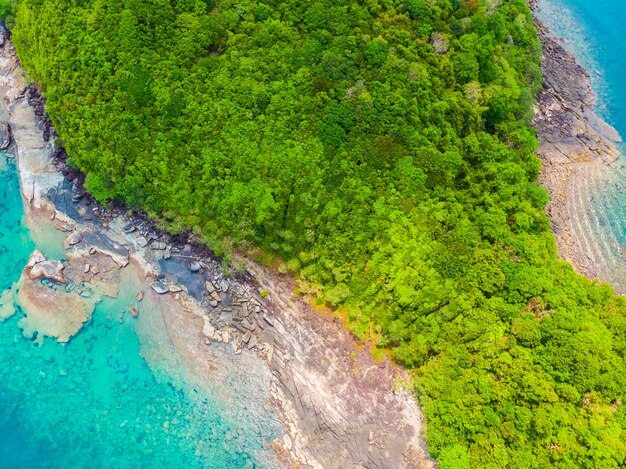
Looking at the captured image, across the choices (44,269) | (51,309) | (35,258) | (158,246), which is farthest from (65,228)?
(158,246)

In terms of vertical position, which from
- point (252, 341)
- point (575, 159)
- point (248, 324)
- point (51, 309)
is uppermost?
point (575, 159)

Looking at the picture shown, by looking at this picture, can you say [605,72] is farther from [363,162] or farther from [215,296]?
[215,296]

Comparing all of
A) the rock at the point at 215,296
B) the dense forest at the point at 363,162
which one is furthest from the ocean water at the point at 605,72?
the rock at the point at 215,296

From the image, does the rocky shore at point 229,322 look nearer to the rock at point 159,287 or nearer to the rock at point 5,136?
the rock at point 159,287

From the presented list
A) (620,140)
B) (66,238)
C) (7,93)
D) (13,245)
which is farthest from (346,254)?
(7,93)

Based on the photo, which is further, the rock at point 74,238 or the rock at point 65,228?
the rock at point 65,228

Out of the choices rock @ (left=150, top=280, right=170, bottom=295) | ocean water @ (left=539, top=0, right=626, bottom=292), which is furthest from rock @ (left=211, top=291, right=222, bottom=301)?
ocean water @ (left=539, top=0, right=626, bottom=292)
